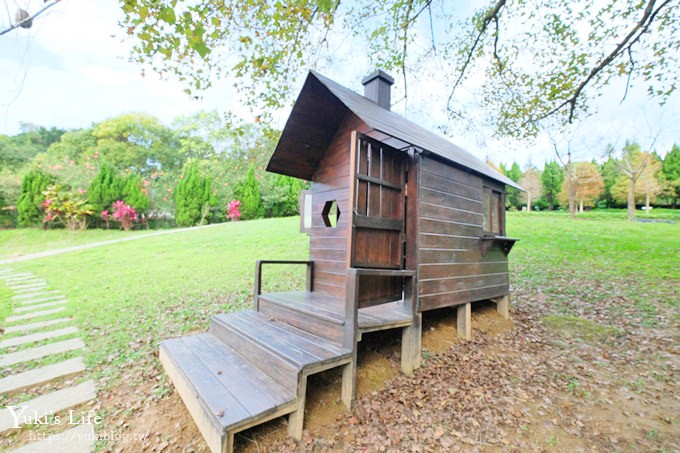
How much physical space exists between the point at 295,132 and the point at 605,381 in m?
4.97

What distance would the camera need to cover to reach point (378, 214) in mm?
3404

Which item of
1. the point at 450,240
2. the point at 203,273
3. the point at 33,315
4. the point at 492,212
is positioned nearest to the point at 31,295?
the point at 33,315

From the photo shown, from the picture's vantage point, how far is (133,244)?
36.7 ft

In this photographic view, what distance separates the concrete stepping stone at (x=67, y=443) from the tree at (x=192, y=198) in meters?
16.9

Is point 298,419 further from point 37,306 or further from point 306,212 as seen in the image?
point 37,306

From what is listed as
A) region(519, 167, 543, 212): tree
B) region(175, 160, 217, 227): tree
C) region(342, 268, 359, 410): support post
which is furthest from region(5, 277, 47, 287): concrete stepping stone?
region(519, 167, 543, 212): tree

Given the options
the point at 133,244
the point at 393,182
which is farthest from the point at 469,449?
Answer: the point at 133,244

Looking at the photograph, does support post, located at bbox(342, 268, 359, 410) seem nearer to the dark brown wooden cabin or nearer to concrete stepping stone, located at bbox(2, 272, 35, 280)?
the dark brown wooden cabin

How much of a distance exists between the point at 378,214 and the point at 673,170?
35.2 m

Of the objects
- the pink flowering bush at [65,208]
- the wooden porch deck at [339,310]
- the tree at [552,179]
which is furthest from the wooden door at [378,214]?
the tree at [552,179]

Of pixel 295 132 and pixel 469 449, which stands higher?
pixel 295 132

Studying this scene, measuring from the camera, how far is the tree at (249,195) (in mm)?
19609

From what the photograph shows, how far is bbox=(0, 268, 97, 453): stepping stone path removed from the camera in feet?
7.51

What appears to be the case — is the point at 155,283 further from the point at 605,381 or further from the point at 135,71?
the point at 605,381
